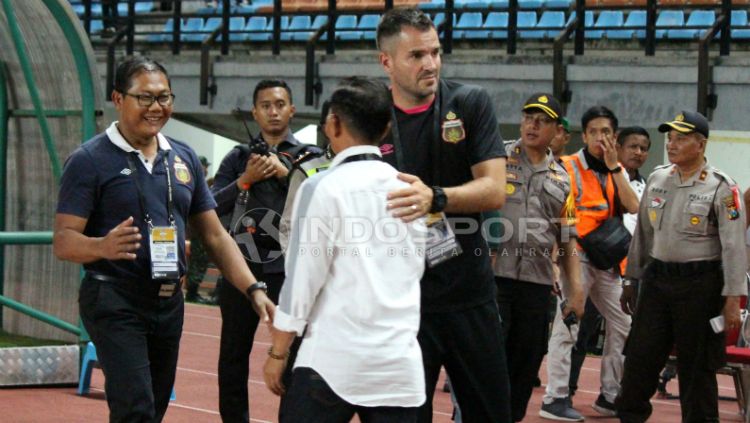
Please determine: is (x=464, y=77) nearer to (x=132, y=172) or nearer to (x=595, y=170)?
(x=595, y=170)

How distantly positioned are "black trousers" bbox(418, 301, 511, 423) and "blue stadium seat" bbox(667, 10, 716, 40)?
40.7ft

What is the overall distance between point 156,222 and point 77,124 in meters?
4.16

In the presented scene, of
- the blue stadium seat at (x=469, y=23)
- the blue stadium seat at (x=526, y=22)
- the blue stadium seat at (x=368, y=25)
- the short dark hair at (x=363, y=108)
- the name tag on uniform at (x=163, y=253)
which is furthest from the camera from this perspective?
the blue stadium seat at (x=368, y=25)

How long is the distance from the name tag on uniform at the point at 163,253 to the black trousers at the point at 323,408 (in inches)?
48.2

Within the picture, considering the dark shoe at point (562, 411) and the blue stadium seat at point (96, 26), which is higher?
the blue stadium seat at point (96, 26)

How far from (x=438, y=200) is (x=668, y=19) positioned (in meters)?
13.9

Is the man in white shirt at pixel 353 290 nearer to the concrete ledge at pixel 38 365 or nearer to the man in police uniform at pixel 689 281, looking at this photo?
the man in police uniform at pixel 689 281

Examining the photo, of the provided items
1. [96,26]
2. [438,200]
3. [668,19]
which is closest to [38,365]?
[438,200]

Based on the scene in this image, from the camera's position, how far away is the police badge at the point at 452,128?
15.7 feet

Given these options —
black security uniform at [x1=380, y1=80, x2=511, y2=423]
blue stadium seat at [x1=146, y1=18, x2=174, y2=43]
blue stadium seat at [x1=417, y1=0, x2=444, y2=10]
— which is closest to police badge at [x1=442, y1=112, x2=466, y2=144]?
black security uniform at [x1=380, y1=80, x2=511, y2=423]

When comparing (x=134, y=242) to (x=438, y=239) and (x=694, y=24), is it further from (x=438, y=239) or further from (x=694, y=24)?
(x=694, y=24)

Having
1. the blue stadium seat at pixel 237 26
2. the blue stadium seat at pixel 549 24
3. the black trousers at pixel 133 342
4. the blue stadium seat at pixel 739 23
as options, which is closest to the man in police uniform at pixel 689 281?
the black trousers at pixel 133 342

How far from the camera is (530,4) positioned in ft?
60.5

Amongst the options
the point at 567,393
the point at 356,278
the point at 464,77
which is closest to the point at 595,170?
the point at 567,393
